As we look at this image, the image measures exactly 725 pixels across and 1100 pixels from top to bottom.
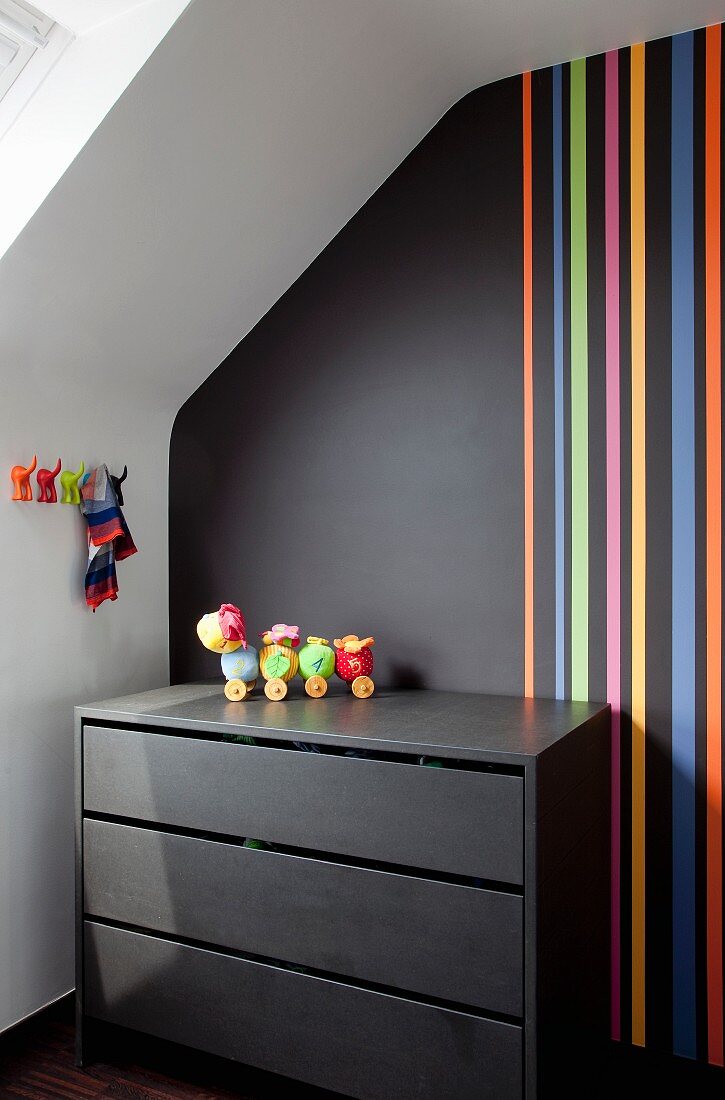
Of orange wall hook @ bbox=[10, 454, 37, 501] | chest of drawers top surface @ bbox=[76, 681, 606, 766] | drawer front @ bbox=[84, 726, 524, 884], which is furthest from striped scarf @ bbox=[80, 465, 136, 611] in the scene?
drawer front @ bbox=[84, 726, 524, 884]

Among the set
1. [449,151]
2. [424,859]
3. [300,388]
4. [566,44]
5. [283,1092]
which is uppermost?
[566,44]

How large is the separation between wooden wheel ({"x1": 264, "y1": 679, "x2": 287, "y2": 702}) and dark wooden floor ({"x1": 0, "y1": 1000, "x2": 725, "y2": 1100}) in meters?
0.83

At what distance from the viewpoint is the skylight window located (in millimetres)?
1700

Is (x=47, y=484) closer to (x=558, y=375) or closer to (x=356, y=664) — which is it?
(x=356, y=664)

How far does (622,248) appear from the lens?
210 centimetres

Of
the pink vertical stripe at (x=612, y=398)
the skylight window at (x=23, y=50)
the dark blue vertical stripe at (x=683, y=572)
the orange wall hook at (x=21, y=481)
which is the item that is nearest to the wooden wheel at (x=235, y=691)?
the orange wall hook at (x=21, y=481)

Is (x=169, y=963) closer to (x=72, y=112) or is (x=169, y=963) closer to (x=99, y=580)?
(x=99, y=580)

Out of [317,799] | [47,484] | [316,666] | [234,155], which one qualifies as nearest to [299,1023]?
[317,799]

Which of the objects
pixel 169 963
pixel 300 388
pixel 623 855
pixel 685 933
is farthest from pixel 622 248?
pixel 169 963

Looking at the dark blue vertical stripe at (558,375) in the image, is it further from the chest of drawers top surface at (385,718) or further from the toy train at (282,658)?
the toy train at (282,658)

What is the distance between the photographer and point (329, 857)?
180 cm

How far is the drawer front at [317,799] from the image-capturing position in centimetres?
162

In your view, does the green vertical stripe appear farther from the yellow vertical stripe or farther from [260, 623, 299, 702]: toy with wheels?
[260, 623, 299, 702]: toy with wheels

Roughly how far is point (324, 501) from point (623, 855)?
45.5 inches
